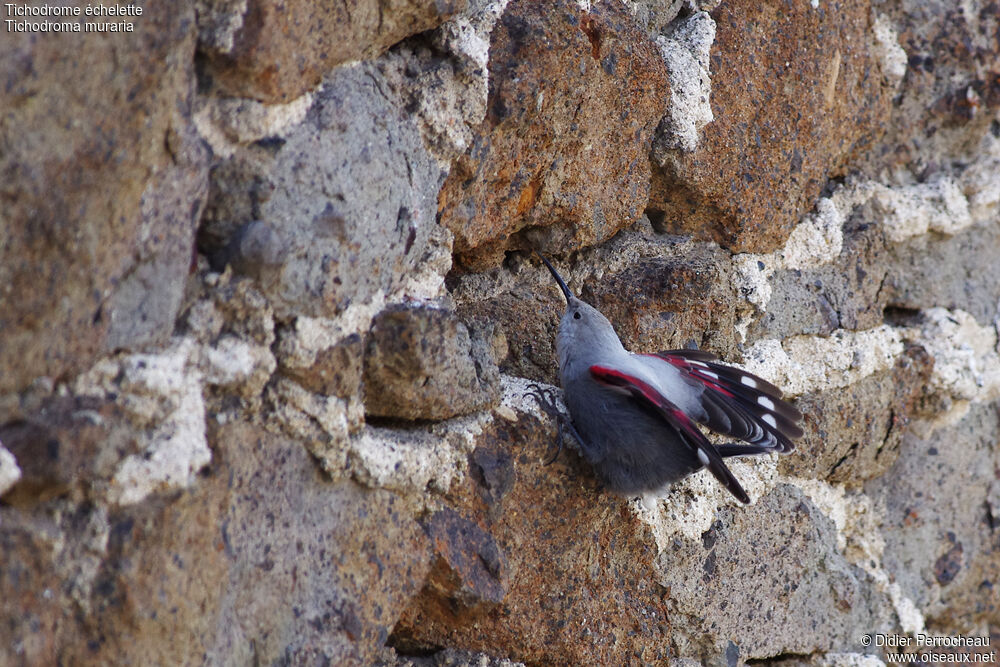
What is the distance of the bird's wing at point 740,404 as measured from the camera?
5.88 ft

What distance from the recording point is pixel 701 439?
1.60 m

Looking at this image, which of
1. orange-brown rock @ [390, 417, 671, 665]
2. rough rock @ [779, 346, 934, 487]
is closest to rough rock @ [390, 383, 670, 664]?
orange-brown rock @ [390, 417, 671, 665]

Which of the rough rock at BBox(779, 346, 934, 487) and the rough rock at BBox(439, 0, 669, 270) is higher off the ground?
the rough rock at BBox(439, 0, 669, 270)

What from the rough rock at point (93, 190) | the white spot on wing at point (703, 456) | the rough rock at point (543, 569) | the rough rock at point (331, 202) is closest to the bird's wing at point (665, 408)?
the white spot on wing at point (703, 456)

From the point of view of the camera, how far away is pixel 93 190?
3.28 ft

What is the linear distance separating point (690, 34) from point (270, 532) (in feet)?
4.22

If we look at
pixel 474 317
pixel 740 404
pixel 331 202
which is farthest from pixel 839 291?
pixel 331 202

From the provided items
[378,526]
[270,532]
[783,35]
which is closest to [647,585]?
[378,526]

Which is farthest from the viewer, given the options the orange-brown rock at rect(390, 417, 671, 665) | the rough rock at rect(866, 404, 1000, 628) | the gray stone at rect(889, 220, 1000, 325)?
the gray stone at rect(889, 220, 1000, 325)

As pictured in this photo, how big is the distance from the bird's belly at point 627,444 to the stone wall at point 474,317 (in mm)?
48

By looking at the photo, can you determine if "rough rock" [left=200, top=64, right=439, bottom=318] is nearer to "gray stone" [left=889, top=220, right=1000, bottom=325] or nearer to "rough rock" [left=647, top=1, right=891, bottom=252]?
"rough rock" [left=647, top=1, right=891, bottom=252]

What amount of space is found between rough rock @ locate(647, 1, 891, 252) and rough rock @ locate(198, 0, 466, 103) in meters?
0.75

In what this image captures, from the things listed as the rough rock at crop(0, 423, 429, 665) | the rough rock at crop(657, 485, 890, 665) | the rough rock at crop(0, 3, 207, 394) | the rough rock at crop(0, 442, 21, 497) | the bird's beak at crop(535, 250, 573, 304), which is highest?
the rough rock at crop(0, 3, 207, 394)

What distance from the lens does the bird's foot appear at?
1667 mm
